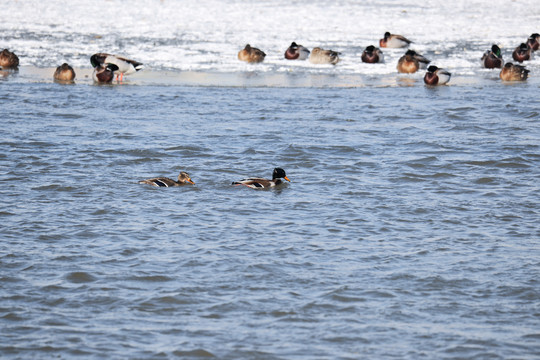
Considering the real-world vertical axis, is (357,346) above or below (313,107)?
below

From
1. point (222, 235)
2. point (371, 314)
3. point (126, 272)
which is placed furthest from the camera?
point (222, 235)

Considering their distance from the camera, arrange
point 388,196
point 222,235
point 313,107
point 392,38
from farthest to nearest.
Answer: point 392,38 → point 313,107 → point 388,196 → point 222,235

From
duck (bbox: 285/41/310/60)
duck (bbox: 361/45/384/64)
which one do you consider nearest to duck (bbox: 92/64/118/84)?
duck (bbox: 285/41/310/60)

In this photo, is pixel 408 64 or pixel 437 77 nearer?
pixel 437 77

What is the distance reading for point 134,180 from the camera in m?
10.7

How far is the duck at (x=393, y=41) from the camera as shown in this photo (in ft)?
73.9

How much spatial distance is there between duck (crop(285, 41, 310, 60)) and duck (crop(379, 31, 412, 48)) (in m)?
2.66

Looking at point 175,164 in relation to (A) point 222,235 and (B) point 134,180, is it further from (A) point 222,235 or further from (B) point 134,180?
(A) point 222,235

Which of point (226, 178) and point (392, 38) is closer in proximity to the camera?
point (226, 178)

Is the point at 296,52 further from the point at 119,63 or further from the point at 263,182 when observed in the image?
the point at 263,182

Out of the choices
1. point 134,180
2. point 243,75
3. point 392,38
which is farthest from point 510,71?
point 134,180

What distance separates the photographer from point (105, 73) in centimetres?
1814

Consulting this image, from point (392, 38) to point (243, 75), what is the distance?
532 centimetres

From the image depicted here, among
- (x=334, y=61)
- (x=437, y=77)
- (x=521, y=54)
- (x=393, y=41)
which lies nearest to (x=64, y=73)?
(x=334, y=61)
